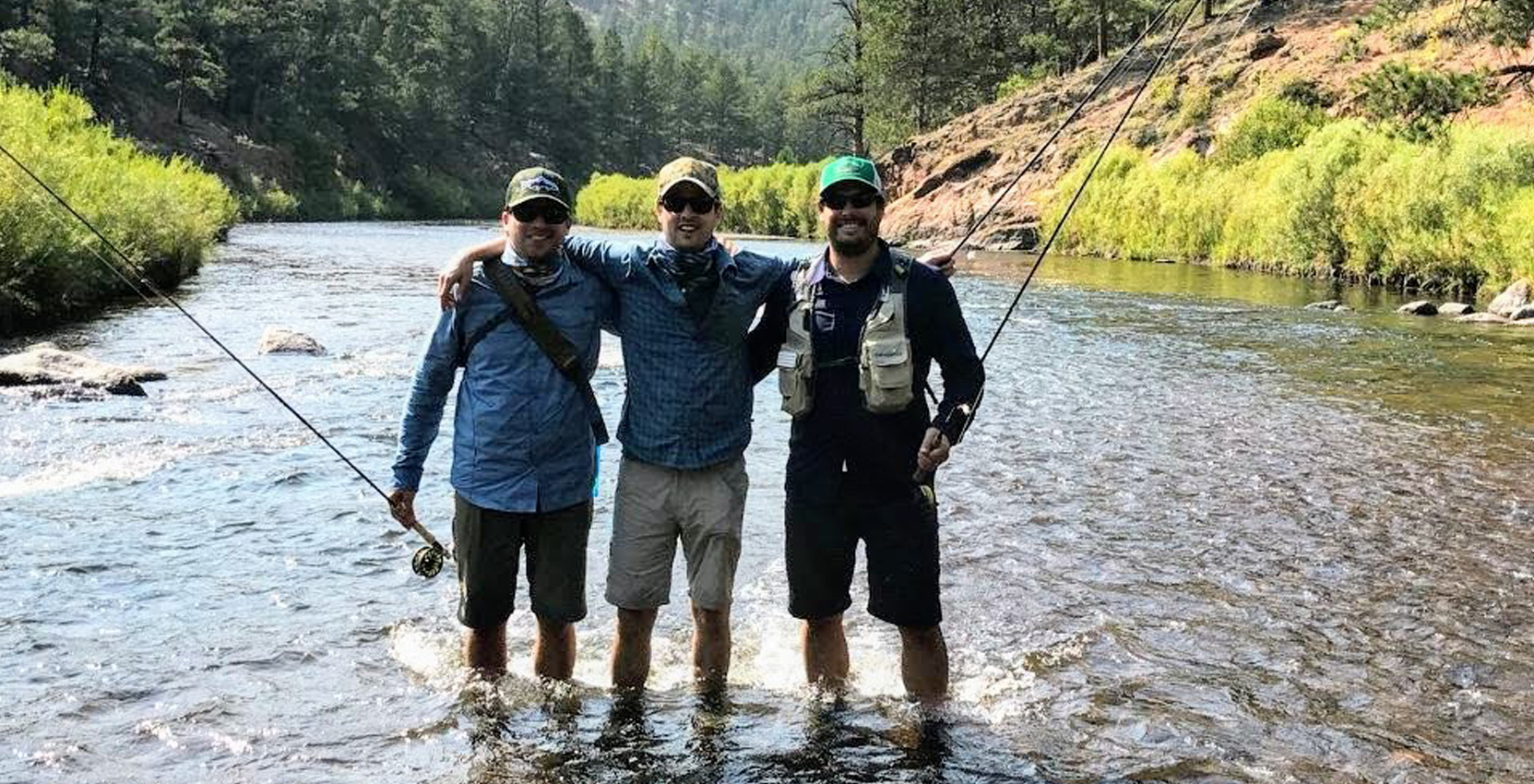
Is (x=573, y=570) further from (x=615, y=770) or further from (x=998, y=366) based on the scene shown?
(x=998, y=366)

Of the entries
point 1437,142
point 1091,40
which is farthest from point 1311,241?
point 1091,40

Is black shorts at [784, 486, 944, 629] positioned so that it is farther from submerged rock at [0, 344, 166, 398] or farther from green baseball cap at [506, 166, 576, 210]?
submerged rock at [0, 344, 166, 398]

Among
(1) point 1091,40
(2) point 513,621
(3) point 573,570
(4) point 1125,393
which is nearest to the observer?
(3) point 573,570

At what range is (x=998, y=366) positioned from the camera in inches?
730

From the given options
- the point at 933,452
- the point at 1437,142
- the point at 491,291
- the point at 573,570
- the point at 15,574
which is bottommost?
the point at 15,574

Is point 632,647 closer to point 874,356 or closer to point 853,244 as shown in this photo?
point 874,356

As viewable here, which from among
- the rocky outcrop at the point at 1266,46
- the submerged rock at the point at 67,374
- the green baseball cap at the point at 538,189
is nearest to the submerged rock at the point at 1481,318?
the submerged rock at the point at 67,374

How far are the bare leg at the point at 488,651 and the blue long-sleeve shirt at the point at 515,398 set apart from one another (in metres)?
0.79

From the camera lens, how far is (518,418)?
517 cm

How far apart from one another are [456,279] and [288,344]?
47.6ft

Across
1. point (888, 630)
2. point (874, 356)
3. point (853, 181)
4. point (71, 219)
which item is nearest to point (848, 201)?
point (853, 181)

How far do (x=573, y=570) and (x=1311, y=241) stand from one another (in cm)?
3282

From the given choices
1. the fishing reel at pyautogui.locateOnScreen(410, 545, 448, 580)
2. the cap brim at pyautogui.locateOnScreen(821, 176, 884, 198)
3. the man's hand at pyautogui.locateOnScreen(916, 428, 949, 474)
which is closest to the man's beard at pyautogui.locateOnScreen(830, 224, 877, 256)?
the cap brim at pyautogui.locateOnScreen(821, 176, 884, 198)

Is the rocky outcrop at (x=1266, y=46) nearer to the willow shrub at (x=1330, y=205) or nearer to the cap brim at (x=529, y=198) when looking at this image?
the willow shrub at (x=1330, y=205)
